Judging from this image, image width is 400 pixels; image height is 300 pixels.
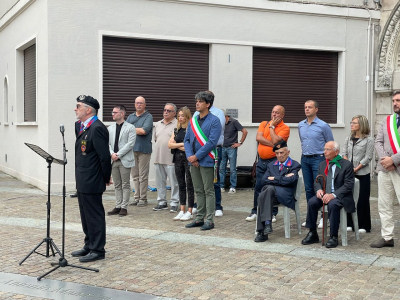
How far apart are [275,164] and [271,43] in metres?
7.39

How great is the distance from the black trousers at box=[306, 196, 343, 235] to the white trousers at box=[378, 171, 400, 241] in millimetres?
537

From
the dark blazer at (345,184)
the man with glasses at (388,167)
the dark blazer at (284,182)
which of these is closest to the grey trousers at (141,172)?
the dark blazer at (284,182)

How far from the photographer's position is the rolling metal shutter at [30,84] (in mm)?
14994

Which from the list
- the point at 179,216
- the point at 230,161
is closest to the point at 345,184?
the point at 179,216

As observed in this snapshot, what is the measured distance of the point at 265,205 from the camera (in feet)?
25.6

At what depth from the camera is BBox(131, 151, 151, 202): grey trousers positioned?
421 inches

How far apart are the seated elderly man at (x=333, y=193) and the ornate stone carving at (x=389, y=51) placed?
28.3 feet

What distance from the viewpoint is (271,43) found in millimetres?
14945

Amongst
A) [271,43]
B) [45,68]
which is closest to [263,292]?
[45,68]

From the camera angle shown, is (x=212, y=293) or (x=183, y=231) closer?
(x=212, y=293)

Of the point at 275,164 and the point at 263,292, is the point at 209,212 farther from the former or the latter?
the point at 263,292

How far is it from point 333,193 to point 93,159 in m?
3.19

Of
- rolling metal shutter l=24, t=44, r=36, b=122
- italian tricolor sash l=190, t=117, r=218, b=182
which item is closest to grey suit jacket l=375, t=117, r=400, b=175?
italian tricolor sash l=190, t=117, r=218, b=182

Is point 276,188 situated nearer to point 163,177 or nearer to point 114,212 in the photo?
point 163,177
